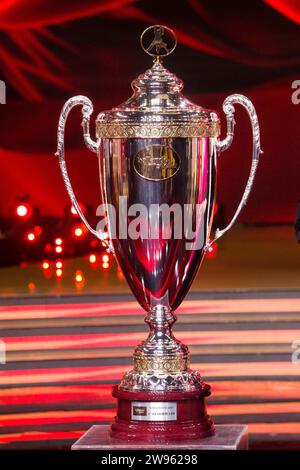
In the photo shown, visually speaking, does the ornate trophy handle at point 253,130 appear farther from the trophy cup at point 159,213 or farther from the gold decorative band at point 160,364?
the gold decorative band at point 160,364

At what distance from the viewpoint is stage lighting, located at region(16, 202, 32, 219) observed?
7.96 meters

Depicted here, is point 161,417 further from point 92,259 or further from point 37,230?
point 92,259

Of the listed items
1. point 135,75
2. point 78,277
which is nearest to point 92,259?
point 78,277

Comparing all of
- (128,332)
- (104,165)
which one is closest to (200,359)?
(128,332)

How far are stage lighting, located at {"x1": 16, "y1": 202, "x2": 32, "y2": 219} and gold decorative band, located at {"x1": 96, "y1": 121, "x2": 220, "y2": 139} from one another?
5296 mm

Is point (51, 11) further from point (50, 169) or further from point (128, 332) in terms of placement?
point (128, 332)

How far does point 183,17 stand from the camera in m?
8.22

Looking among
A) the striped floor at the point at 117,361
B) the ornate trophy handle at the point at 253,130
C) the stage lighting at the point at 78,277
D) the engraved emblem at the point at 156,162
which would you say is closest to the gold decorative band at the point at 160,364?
the ornate trophy handle at the point at 253,130

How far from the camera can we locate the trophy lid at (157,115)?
104 inches

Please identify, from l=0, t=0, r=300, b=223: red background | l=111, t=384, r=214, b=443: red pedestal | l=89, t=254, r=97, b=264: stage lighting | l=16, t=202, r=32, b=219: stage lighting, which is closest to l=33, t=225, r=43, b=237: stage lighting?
l=16, t=202, r=32, b=219: stage lighting

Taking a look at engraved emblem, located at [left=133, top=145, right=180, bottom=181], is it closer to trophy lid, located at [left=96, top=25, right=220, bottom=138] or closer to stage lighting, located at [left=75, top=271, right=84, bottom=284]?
trophy lid, located at [left=96, top=25, right=220, bottom=138]

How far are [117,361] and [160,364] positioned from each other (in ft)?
7.36

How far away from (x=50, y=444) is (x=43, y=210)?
4395mm

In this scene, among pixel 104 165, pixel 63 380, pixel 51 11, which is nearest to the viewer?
pixel 104 165
